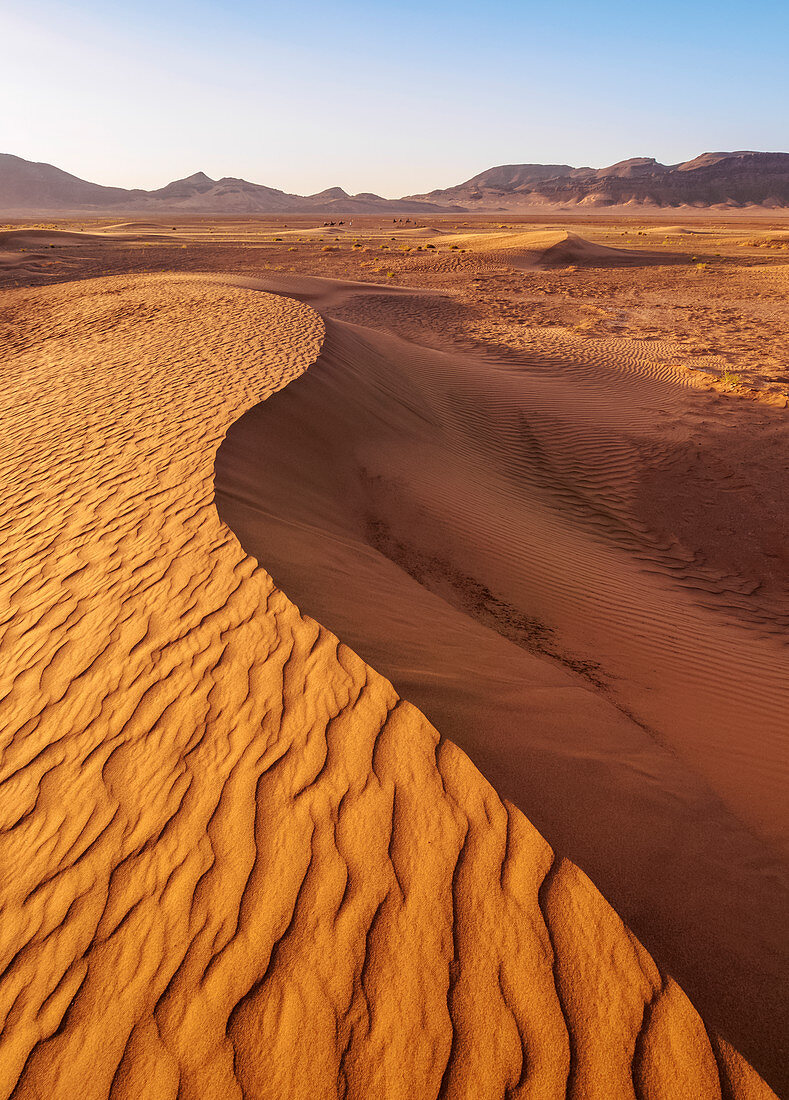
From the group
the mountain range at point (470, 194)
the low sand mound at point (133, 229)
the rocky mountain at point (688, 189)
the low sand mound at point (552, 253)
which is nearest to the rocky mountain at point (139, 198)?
the mountain range at point (470, 194)

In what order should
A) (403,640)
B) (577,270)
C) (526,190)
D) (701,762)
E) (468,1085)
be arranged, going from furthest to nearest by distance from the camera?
(526,190) < (577,270) < (403,640) < (701,762) < (468,1085)

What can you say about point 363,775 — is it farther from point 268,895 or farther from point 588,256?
point 588,256

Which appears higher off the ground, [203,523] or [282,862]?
[282,862]

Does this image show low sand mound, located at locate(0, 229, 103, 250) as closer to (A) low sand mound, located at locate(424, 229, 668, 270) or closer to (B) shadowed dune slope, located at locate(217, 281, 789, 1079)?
(A) low sand mound, located at locate(424, 229, 668, 270)

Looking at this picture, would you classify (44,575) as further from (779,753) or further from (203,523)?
(779,753)

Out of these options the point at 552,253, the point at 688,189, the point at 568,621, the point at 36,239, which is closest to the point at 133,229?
the point at 36,239

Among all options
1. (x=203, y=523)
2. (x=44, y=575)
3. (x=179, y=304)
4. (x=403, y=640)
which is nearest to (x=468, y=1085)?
(x=403, y=640)
